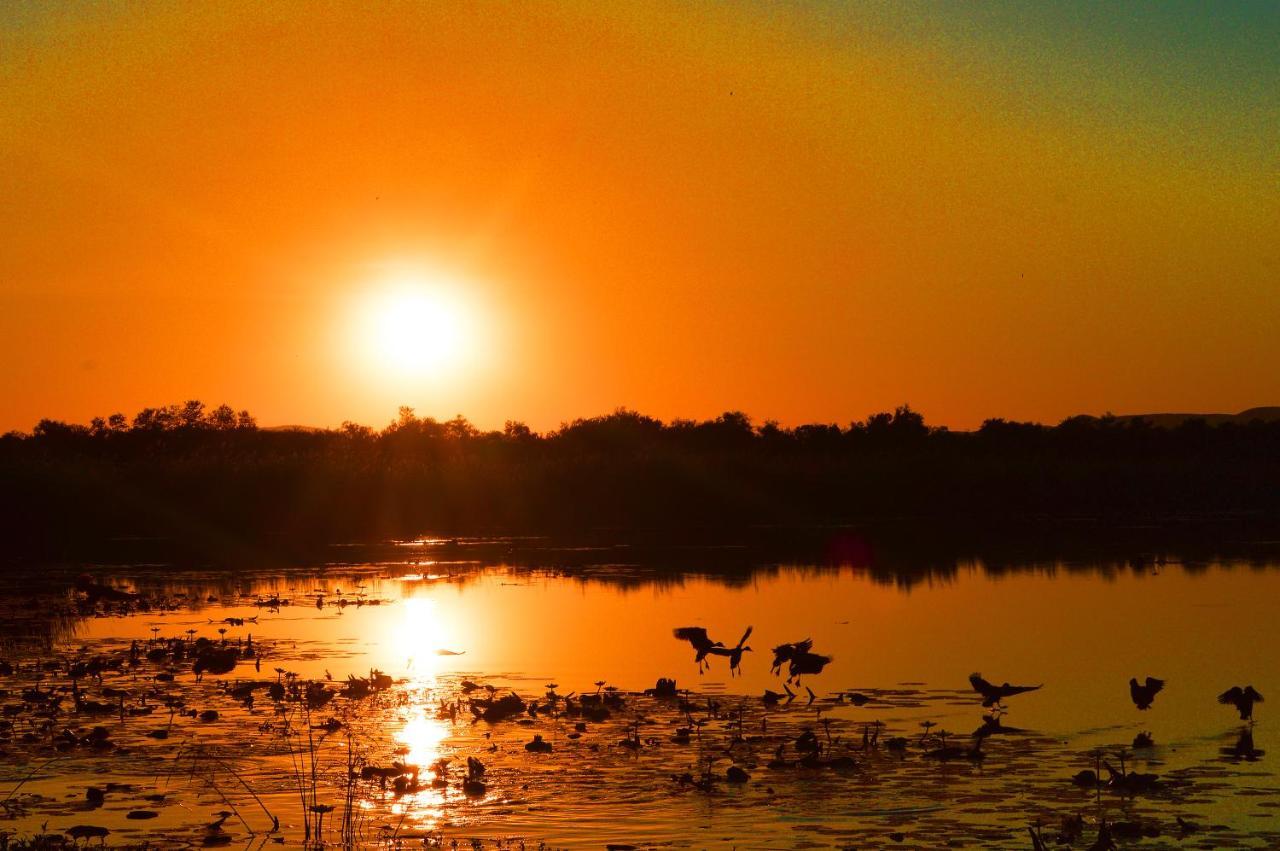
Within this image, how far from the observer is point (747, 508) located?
63.5 meters

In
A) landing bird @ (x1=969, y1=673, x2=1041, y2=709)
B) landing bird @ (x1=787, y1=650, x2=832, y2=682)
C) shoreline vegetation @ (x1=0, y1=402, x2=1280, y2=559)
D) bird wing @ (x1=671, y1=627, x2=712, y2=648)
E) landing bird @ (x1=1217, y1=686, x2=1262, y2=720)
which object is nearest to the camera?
landing bird @ (x1=969, y1=673, x2=1041, y2=709)

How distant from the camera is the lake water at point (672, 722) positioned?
11.9 meters

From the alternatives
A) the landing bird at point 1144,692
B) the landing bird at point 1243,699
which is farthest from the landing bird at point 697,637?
the landing bird at point 1243,699

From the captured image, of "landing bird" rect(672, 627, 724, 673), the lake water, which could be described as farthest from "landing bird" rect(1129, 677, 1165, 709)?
"landing bird" rect(672, 627, 724, 673)

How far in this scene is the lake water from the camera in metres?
11.9

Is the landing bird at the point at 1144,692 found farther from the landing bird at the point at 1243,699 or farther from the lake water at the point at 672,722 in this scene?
the landing bird at the point at 1243,699

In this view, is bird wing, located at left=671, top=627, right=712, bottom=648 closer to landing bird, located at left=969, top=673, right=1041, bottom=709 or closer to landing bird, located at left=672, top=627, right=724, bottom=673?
landing bird, located at left=672, top=627, right=724, bottom=673

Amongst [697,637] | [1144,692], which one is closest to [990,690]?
[1144,692]

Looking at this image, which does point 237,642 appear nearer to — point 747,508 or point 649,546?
point 649,546

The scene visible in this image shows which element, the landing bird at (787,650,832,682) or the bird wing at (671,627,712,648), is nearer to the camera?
the bird wing at (671,627,712,648)

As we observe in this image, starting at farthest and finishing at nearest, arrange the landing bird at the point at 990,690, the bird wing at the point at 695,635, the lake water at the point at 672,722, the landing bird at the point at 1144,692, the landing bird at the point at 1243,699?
the bird wing at the point at 695,635 < the landing bird at the point at 1144,692 < the landing bird at the point at 1243,699 < the landing bird at the point at 990,690 < the lake water at the point at 672,722

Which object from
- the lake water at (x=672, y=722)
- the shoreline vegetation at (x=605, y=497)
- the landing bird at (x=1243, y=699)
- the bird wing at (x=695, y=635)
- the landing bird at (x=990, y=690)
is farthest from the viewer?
the shoreline vegetation at (x=605, y=497)

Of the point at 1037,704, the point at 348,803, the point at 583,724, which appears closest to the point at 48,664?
→ the point at 583,724

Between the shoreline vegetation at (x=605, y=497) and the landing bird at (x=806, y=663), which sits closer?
the landing bird at (x=806, y=663)
